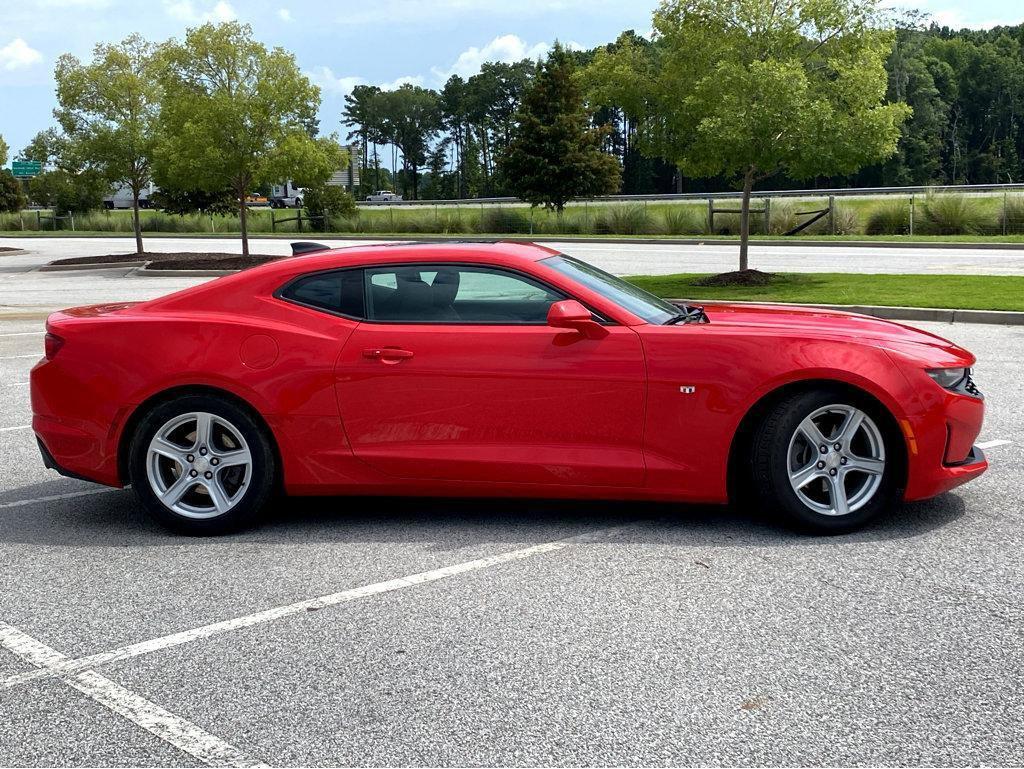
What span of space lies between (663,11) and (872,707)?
18.5 m

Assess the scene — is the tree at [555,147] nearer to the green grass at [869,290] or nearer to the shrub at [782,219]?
the shrub at [782,219]

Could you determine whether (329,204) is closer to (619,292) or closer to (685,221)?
(685,221)

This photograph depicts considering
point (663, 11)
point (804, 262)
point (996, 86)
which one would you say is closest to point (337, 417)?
point (663, 11)

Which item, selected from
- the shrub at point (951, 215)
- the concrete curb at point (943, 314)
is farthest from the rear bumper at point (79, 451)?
the shrub at point (951, 215)

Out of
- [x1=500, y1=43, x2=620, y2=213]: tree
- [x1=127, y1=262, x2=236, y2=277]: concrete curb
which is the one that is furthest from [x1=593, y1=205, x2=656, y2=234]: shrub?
[x1=127, y1=262, x2=236, y2=277]: concrete curb

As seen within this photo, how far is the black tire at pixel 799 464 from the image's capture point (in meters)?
5.19

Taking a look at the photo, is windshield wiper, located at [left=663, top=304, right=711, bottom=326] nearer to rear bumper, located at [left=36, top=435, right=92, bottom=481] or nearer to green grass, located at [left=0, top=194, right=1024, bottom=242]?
rear bumper, located at [left=36, top=435, right=92, bottom=481]

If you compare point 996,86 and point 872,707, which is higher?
point 996,86

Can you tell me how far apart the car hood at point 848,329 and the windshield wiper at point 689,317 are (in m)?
0.04

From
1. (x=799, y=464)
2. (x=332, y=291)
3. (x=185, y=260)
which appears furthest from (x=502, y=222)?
(x=799, y=464)

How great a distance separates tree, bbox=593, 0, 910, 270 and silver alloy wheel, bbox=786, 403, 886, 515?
14157mm

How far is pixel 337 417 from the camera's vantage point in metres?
5.43

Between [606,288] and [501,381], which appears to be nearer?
[501,381]

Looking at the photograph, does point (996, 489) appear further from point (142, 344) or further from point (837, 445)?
point (142, 344)
